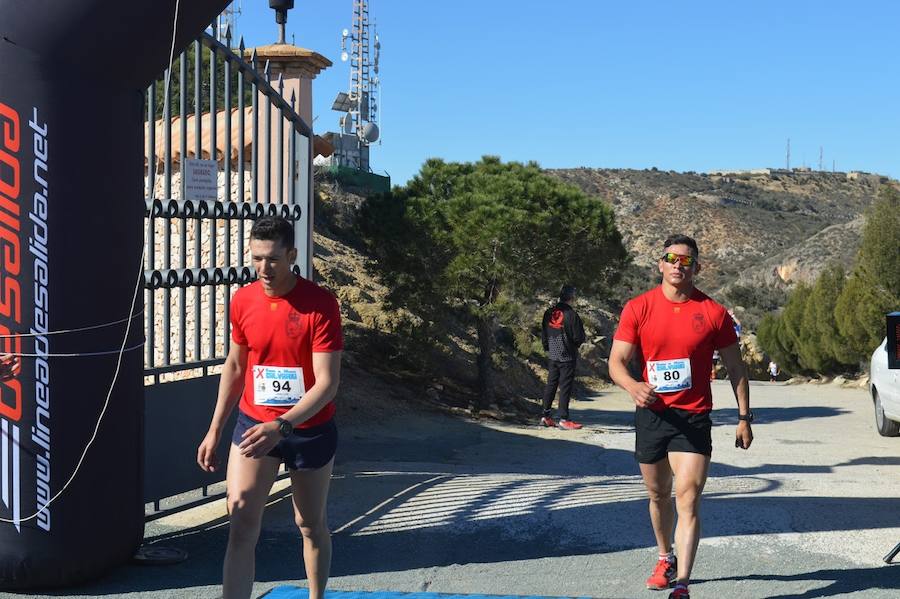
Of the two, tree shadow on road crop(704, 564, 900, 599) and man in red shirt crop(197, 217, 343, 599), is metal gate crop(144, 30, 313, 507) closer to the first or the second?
man in red shirt crop(197, 217, 343, 599)

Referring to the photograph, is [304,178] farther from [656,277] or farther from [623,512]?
[656,277]

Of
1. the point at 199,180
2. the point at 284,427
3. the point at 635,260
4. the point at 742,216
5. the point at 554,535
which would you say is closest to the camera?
the point at 284,427

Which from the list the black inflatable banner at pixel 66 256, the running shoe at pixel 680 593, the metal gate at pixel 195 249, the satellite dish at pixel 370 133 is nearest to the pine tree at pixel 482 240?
the metal gate at pixel 195 249

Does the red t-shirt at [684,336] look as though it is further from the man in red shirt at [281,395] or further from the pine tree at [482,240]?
the pine tree at [482,240]

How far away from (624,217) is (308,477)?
73.7 meters

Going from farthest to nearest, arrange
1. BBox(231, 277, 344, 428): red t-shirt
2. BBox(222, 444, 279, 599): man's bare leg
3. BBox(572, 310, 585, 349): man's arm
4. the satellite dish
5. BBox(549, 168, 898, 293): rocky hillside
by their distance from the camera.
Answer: BBox(549, 168, 898, 293): rocky hillside, the satellite dish, BBox(572, 310, 585, 349): man's arm, BBox(231, 277, 344, 428): red t-shirt, BBox(222, 444, 279, 599): man's bare leg

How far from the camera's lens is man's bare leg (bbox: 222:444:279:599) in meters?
4.38

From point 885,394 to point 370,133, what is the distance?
34.3 metres

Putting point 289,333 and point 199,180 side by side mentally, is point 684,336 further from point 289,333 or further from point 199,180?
point 199,180

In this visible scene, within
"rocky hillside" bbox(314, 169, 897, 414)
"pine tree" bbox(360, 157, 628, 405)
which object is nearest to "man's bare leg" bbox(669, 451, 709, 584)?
"rocky hillside" bbox(314, 169, 897, 414)

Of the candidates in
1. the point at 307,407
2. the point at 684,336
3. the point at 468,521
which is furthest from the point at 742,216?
the point at 307,407

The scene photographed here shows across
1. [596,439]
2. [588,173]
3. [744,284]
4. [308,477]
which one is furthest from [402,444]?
[588,173]

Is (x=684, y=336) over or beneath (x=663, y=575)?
over

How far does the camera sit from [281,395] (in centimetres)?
452
